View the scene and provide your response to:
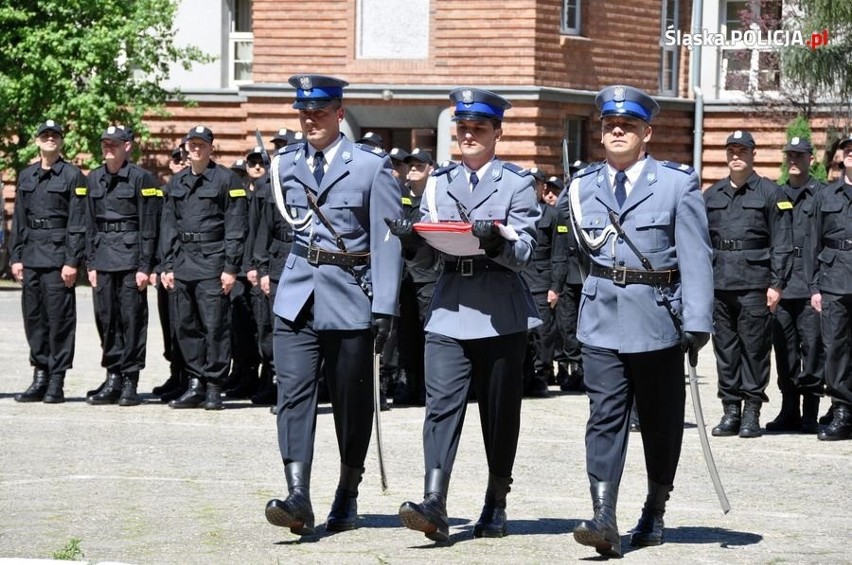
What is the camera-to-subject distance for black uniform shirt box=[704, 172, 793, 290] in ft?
41.2

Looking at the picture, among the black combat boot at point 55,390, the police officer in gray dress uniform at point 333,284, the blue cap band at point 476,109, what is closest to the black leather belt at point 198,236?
the black combat boot at point 55,390

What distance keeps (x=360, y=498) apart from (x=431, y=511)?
1.66 meters

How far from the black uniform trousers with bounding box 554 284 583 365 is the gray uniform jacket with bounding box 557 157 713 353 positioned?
7.75 m

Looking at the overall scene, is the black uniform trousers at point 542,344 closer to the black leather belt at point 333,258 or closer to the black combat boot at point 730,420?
the black combat boot at point 730,420

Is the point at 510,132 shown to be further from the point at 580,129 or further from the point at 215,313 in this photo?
the point at 215,313

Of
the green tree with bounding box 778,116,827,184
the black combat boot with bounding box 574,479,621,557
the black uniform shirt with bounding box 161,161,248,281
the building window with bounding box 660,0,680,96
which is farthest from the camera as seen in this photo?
the building window with bounding box 660,0,680,96

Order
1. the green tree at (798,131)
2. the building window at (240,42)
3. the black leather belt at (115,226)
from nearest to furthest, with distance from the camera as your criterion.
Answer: the black leather belt at (115,226) < the green tree at (798,131) < the building window at (240,42)

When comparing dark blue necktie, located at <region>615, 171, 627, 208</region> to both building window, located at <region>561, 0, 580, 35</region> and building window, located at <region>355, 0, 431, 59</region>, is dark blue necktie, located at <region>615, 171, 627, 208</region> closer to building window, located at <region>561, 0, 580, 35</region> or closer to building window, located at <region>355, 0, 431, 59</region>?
building window, located at <region>355, 0, 431, 59</region>

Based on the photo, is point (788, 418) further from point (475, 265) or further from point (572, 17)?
point (572, 17)

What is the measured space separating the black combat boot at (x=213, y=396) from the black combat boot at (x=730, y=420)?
3.86m

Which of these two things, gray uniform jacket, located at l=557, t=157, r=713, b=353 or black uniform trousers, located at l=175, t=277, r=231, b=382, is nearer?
gray uniform jacket, located at l=557, t=157, r=713, b=353

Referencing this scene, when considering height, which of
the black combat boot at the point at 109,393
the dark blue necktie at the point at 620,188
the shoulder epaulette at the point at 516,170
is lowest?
the black combat boot at the point at 109,393

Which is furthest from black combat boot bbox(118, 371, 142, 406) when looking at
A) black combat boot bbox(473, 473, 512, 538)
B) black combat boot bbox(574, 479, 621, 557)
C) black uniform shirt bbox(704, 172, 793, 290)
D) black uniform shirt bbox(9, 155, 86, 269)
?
black combat boot bbox(574, 479, 621, 557)

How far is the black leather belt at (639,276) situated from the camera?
8305 mm
